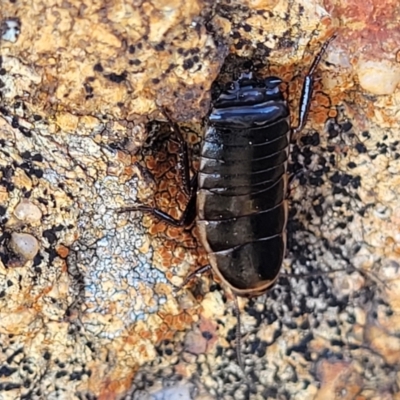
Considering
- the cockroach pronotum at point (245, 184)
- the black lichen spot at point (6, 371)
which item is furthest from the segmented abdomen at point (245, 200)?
the black lichen spot at point (6, 371)

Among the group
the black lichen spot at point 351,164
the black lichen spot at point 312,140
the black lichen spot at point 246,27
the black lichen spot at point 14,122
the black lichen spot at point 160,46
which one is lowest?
the black lichen spot at point 351,164

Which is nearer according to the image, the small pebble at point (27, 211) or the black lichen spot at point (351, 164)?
the small pebble at point (27, 211)

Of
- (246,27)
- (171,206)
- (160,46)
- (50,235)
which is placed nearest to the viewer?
(160,46)

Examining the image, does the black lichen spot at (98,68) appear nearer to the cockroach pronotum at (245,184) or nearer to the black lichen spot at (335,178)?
the cockroach pronotum at (245,184)

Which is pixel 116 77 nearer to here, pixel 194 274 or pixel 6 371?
pixel 194 274

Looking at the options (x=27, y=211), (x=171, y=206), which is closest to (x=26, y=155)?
(x=27, y=211)

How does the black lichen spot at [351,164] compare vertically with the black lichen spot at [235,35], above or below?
below
